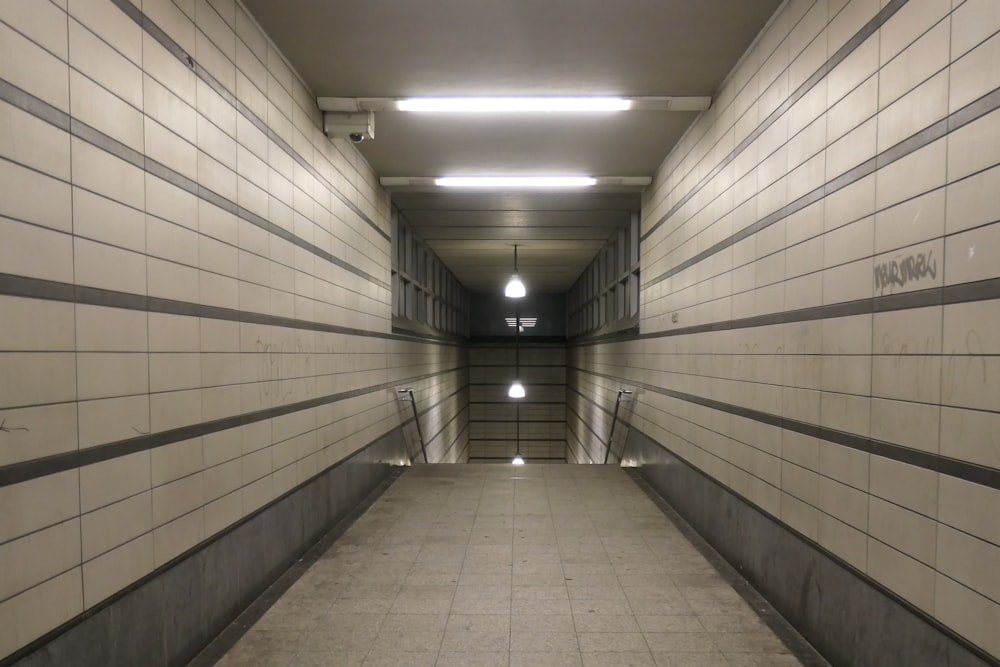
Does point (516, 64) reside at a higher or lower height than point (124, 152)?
higher

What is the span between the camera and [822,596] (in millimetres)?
2926

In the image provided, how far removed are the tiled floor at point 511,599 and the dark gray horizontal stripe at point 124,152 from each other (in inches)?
99.1

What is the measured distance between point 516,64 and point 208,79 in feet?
7.13

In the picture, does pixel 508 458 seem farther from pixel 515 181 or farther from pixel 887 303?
pixel 887 303

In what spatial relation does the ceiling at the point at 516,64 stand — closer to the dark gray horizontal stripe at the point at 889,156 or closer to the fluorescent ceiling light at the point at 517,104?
the fluorescent ceiling light at the point at 517,104

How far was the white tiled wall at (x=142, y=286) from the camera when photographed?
1949 mm

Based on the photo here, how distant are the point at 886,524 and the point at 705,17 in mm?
3184

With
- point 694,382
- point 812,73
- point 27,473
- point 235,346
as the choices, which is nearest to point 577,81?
point 812,73

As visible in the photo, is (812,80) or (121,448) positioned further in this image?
(812,80)

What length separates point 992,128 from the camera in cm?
193

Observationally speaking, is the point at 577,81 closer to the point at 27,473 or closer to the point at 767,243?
the point at 767,243

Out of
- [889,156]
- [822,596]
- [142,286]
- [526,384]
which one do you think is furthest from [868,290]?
[526,384]

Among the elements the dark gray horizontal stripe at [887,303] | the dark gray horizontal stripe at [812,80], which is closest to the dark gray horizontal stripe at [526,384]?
the dark gray horizontal stripe at [812,80]

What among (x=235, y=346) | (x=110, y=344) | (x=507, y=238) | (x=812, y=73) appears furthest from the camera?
(x=507, y=238)
